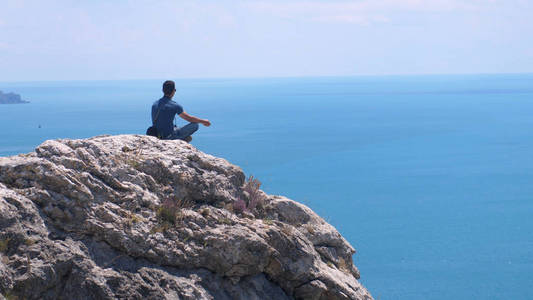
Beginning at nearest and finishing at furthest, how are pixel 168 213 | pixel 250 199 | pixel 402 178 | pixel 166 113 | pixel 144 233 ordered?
pixel 144 233 → pixel 168 213 → pixel 250 199 → pixel 166 113 → pixel 402 178

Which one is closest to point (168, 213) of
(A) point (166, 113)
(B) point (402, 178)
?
(A) point (166, 113)

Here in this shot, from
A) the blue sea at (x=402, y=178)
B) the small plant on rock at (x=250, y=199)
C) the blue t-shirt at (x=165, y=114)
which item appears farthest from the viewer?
the blue sea at (x=402, y=178)

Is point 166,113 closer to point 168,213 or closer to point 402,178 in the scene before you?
point 168,213

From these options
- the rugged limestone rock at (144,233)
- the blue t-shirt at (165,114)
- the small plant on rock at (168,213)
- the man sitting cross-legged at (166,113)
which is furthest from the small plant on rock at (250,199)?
the blue t-shirt at (165,114)

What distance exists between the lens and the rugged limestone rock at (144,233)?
19.7ft

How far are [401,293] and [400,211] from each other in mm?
26116

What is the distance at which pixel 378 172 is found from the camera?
271 feet

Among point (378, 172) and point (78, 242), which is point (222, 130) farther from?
point (78, 242)

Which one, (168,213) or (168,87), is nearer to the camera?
Result: (168,213)

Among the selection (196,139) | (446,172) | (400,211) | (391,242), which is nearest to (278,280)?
(391,242)

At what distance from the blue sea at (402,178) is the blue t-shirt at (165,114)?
455 cm

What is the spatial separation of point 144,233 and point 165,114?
299cm

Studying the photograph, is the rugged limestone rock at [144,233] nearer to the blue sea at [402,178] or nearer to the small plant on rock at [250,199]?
the small plant on rock at [250,199]

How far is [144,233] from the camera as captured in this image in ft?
21.9
